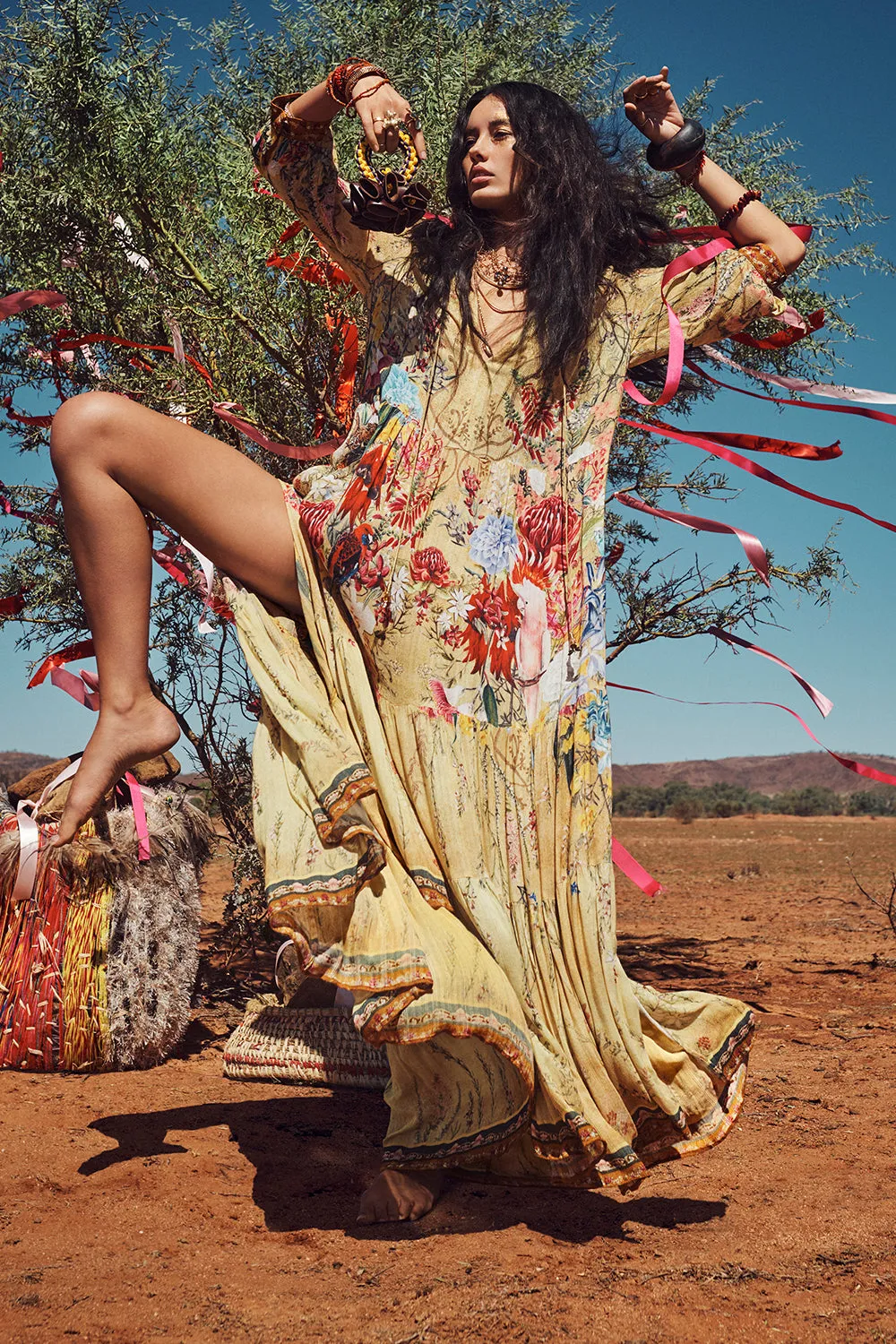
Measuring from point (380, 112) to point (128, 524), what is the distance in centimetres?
103

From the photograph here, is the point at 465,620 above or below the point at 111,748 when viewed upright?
above

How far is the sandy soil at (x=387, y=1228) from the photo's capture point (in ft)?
6.61

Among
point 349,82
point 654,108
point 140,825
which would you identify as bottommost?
point 140,825

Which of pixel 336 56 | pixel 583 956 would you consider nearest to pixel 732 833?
pixel 336 56

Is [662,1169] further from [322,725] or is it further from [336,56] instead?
[336,56]

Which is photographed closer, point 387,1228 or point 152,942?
point 387,1228

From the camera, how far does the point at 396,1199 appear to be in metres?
2.54

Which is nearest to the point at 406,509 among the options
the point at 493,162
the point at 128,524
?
the point at 128,524

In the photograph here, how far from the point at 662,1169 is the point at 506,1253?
2.71ft

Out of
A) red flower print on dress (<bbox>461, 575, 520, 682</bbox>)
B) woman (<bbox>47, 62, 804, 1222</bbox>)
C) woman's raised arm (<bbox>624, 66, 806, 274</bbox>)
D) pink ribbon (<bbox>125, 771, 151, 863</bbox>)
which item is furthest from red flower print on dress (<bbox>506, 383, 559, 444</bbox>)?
pink ribbon (<bbox>125, 771, 151, 863</bbox>)

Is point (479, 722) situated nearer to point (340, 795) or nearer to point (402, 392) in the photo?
point (340, 795)

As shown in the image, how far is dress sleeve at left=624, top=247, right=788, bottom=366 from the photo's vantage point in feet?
9.05

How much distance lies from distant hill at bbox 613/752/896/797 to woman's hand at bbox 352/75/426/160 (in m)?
50.3

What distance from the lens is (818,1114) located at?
3389mm
